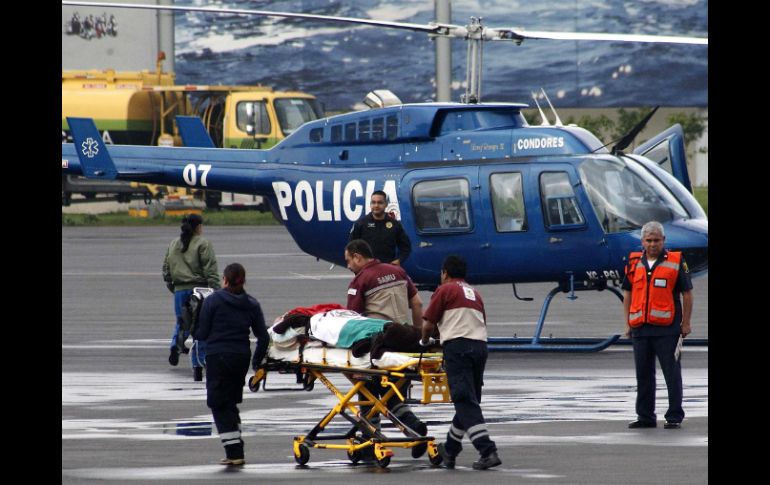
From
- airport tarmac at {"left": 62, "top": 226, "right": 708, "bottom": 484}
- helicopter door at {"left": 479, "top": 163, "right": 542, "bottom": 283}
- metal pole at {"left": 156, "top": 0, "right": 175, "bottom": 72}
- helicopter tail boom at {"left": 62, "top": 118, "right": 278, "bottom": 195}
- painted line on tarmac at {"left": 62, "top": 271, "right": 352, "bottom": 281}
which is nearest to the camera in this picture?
airport tarmac at {"left": 62, "top": 226, "right": 708, "bottom": 484}

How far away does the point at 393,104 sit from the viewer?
71.5ft

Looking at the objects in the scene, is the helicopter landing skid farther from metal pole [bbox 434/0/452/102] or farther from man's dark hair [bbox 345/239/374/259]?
metal pole [bbox 434/0/452/102]

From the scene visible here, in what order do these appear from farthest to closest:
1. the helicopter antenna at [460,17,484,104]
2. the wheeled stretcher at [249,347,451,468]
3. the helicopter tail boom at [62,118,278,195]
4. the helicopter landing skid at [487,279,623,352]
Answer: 1. the helicopter tail boom at [62,118,278,195]
2. the helicopter landing skid at [487,279,623,352]
3. the helicopter antenna at [460,17,484,104]
4. the wheeled stretcher at [249,347,451,468]

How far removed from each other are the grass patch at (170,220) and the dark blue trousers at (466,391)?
115ft

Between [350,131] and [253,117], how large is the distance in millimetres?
26518

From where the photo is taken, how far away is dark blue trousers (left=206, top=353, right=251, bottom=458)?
1188 cm

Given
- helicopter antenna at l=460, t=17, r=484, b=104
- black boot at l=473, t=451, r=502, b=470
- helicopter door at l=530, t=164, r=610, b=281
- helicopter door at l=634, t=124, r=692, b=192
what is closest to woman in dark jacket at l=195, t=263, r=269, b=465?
black boot at l=473, t=451, r=502, b=470

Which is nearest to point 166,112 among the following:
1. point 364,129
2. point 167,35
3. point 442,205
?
point 167,35

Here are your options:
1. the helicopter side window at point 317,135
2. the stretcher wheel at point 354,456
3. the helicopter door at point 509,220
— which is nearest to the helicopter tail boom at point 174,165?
the helicopter side window at point 317,135

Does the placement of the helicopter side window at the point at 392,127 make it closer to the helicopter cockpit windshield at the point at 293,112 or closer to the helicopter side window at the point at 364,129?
the helicopter side window at the point at 364,129

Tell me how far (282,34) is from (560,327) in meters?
51.1

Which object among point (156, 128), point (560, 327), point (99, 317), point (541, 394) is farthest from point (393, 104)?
point (156, 128)

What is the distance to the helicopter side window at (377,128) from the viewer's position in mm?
20672

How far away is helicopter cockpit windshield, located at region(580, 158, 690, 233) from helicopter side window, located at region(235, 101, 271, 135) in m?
28.2
